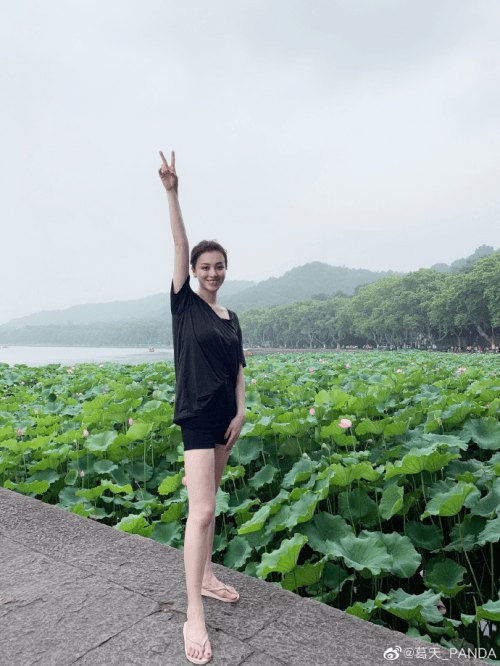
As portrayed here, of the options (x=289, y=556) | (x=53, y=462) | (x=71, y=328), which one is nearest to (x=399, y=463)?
(x=289, y=556)

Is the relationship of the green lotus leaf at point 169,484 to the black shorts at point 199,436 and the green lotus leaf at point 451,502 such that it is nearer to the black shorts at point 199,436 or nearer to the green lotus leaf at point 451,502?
the black shorts at point 199,436

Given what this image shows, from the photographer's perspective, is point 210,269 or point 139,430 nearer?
point 210,269

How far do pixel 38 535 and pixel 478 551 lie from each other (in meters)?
2.33

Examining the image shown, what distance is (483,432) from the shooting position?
3178mm

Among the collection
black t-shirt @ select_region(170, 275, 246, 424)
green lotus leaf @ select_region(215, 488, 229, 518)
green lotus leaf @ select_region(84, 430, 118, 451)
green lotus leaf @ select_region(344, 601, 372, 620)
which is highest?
black t-shirt @ select_region(170, 275, 246, 424)

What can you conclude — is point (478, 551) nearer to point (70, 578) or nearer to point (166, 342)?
point (70, 578)

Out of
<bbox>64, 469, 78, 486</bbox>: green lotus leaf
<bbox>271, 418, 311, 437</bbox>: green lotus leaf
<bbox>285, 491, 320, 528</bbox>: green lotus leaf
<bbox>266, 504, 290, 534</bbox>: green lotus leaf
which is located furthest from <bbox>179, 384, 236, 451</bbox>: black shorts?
<bbox>64, 469, 78, 486</bbox>: green lotus leaf

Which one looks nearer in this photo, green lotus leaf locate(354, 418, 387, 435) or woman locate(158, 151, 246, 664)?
woman locate(158, 151, 246, 664)

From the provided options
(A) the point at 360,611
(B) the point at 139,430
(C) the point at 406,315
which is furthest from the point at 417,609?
(C) the point at 406,315

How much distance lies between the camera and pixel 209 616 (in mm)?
1707

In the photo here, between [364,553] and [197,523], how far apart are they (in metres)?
0.79

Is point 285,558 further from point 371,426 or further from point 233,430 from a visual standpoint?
point 371,426

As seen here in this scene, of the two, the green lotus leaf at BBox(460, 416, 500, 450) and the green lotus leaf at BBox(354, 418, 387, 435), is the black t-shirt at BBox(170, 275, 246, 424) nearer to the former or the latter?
the green lotus leaf at BBox(354, 418, 387, 435)

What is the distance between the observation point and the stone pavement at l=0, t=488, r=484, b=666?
1482 millimetres
